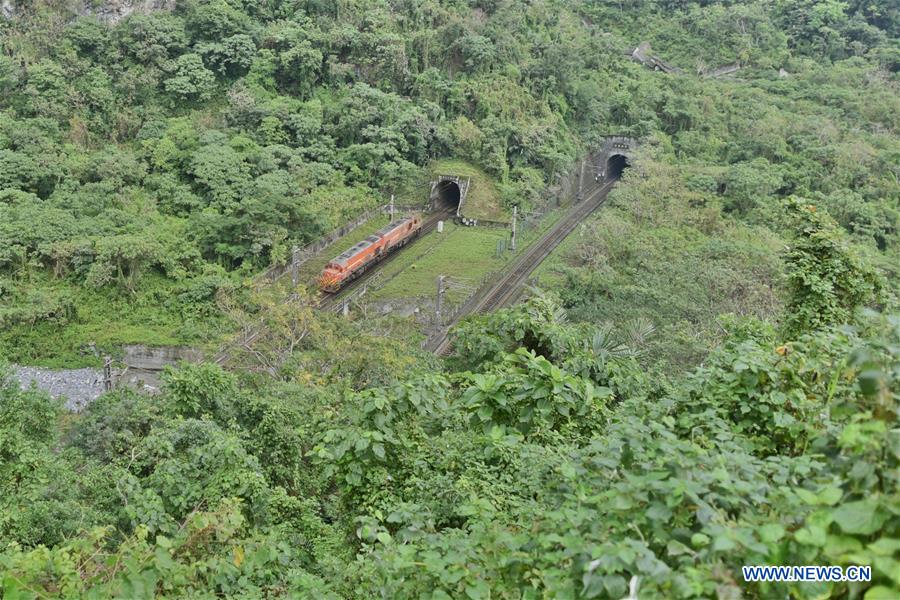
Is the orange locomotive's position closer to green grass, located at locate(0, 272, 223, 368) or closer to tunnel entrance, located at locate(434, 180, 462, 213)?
tunnel entrance, located at locate(434, 180, 462, 213)

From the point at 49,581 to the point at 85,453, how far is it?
10349 mm

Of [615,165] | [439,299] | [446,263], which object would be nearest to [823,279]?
[439,299]

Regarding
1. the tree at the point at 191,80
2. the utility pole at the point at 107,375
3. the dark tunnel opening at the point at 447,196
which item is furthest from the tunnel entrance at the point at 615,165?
the utility pole at the point at 107,375

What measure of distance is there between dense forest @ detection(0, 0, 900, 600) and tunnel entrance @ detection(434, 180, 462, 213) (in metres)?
1.60

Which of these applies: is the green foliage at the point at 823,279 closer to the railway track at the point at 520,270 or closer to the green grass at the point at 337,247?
the railway track at the point at 520,270

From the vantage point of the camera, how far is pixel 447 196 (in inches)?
1463

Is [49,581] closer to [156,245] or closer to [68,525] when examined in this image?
[68,525]

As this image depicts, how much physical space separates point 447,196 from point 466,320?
2333cm

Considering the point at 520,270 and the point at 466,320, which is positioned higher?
the point at 466,320

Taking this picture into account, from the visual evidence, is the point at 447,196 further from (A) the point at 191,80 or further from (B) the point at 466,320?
(B) the point at 466,320

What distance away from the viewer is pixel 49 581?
577cm

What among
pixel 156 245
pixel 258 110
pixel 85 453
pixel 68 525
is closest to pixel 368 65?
pixel 258 110

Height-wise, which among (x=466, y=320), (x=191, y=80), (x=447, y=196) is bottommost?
(x=447, y=196)

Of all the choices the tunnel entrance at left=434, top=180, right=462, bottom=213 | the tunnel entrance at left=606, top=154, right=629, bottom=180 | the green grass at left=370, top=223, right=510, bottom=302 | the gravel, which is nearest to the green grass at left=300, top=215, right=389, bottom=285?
the green grass at left=370, top=223, right=510, bottom=302
